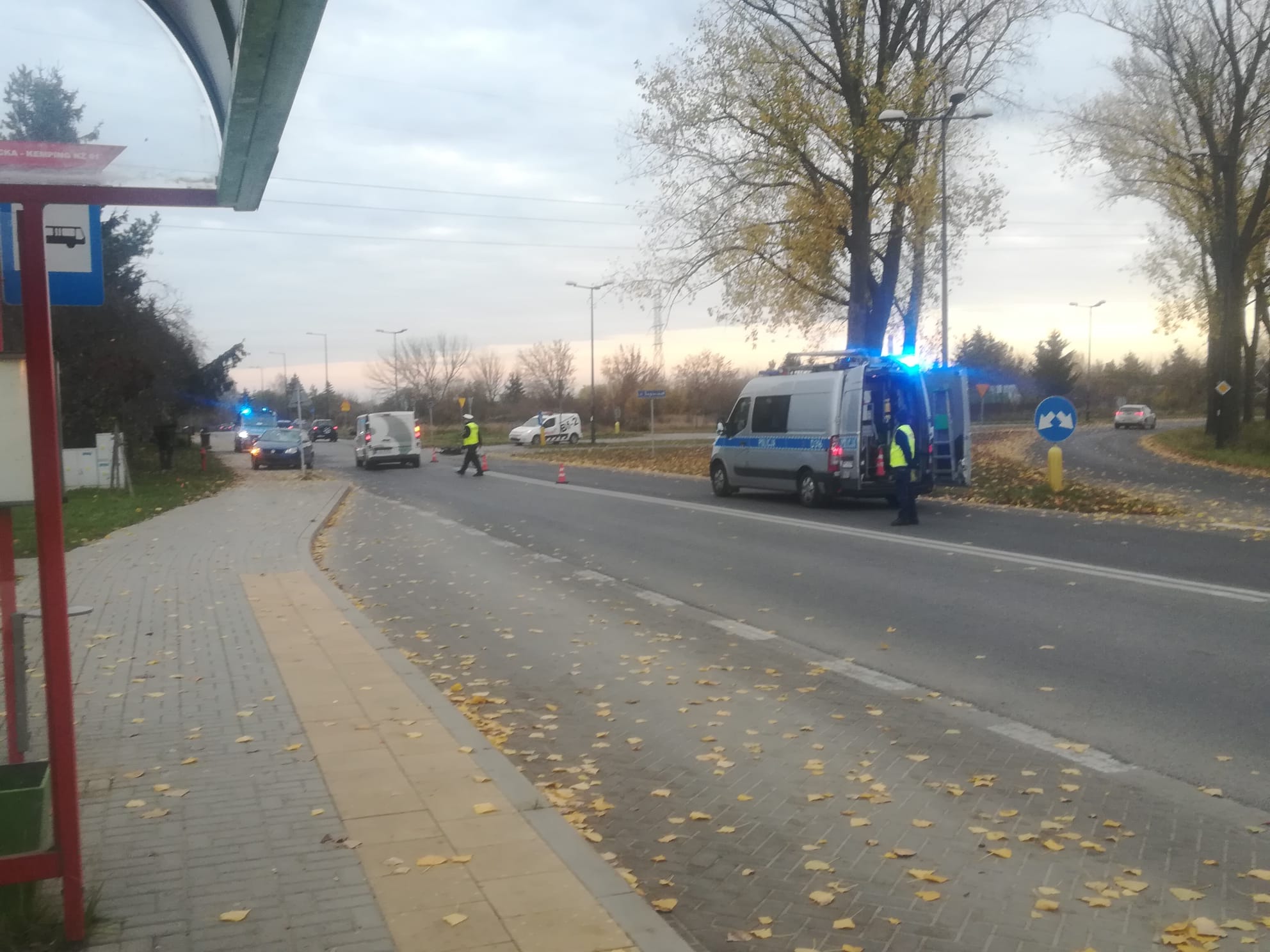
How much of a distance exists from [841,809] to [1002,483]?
1892cm

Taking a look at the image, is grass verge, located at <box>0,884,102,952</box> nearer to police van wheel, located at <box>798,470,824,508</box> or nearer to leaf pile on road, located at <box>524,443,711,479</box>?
police van wheel, located at <box>798,470,824,508</box>

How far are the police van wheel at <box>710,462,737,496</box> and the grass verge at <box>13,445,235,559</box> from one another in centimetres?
1108

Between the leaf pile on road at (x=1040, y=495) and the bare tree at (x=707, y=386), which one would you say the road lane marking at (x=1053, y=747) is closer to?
the leaf pile on road at (x=1040, y=495)

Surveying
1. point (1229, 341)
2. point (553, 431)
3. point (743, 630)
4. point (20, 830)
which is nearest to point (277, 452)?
point (553, 431)

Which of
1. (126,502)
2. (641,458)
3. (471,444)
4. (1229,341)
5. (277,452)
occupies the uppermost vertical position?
(1229,341)

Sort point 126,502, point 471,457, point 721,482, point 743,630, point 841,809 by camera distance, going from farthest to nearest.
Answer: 1. point 471,457
2. point 126,502
3. point 721,482
4. point 743,630
5. point 841,809

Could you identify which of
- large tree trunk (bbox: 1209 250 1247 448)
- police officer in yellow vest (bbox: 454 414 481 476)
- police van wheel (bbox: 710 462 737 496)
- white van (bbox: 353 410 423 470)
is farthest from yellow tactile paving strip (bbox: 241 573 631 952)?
large tree trunk (bbox: 1209 250 1247 448)

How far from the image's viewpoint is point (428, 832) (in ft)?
15.5

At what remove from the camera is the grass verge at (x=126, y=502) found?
17.0 metres

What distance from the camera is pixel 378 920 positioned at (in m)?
3.88

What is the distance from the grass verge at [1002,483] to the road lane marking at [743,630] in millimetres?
10850

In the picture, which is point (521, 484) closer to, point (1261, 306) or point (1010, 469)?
point (1010, 469)

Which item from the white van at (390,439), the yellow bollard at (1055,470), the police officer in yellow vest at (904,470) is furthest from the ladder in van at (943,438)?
the white van at (390,439)

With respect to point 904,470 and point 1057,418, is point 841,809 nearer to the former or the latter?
point 904,470
